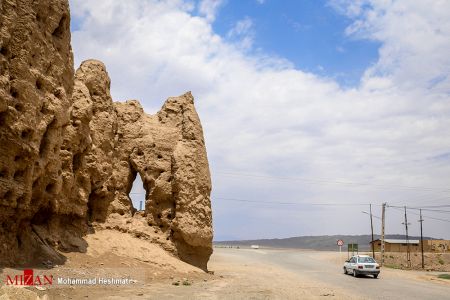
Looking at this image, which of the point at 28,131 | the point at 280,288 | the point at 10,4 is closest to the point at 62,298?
the point at 28,131

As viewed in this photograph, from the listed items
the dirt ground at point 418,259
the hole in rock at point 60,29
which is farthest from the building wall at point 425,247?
the hole in rock at point 60,29

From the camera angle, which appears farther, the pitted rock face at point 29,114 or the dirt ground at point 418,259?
the dirt ground at point 418,259

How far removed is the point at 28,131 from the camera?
12695 mm

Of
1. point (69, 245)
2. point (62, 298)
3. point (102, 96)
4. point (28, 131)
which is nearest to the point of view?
point (62, 298)

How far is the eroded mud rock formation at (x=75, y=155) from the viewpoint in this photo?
41.0ft

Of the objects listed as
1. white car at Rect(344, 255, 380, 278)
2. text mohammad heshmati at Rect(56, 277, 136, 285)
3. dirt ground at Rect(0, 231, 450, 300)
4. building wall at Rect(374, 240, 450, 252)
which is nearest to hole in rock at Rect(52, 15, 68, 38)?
dirt ground at Rect(0, 231, 450, 300)

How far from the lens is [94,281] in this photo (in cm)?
1416

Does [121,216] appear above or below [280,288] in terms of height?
above

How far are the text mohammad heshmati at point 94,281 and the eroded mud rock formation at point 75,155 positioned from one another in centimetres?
144

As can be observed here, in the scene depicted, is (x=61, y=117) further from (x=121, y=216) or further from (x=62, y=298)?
(x=121, y=216)

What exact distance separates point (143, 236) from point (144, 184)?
310 centimetres

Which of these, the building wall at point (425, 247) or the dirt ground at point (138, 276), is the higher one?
the dirt ground at point (138, 276)

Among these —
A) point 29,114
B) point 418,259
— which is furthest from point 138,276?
point 418,259

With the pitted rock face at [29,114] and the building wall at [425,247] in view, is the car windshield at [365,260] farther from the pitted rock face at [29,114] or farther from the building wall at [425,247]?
the building wall at [425,247]
